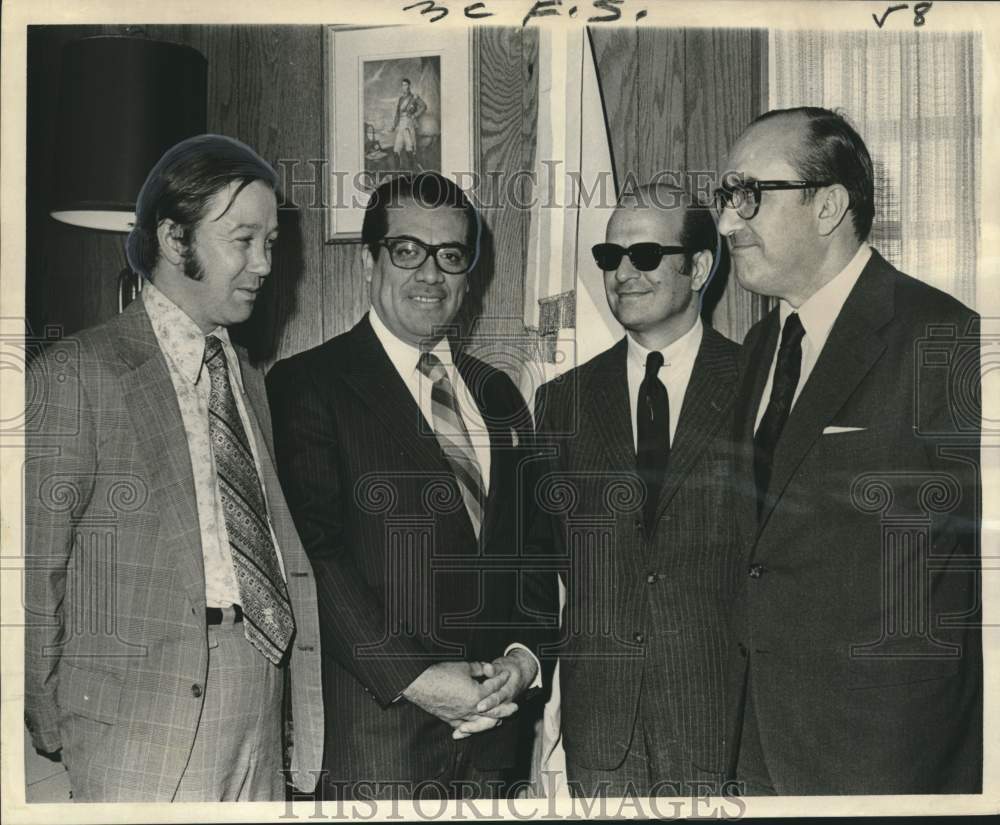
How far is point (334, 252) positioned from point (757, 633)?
1.25 m

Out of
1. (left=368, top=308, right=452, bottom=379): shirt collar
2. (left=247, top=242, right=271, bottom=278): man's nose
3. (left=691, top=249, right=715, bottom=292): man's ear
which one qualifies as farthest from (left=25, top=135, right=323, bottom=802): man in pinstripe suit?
(left=691, top=249, right=715, bottom=292): man's ear

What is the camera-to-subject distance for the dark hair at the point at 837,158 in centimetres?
238

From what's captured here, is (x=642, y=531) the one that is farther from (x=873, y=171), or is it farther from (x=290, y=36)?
(x=290, y=36)

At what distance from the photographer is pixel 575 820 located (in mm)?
2393

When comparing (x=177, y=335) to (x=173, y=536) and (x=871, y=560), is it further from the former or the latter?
(x=871, y=560)

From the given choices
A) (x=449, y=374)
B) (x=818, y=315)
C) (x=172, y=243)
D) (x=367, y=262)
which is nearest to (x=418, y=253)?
(x=367, y=262)

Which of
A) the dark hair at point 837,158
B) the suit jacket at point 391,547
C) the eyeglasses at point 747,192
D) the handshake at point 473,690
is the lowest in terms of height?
the handshake at point 473,690

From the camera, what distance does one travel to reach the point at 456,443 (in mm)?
2371

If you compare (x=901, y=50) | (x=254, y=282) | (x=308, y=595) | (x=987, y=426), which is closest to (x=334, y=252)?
(x=254, y=282)

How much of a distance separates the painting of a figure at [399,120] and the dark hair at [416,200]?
3 cm

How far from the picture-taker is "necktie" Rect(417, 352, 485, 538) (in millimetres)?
2369

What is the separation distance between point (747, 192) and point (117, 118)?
139 centimetres

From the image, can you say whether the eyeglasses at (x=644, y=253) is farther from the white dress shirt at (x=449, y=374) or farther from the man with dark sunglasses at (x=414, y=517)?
the white dress shirt at (x=449, y=374)

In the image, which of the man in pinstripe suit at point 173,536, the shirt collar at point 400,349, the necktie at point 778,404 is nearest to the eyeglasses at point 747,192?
the necktie at point 778,404
